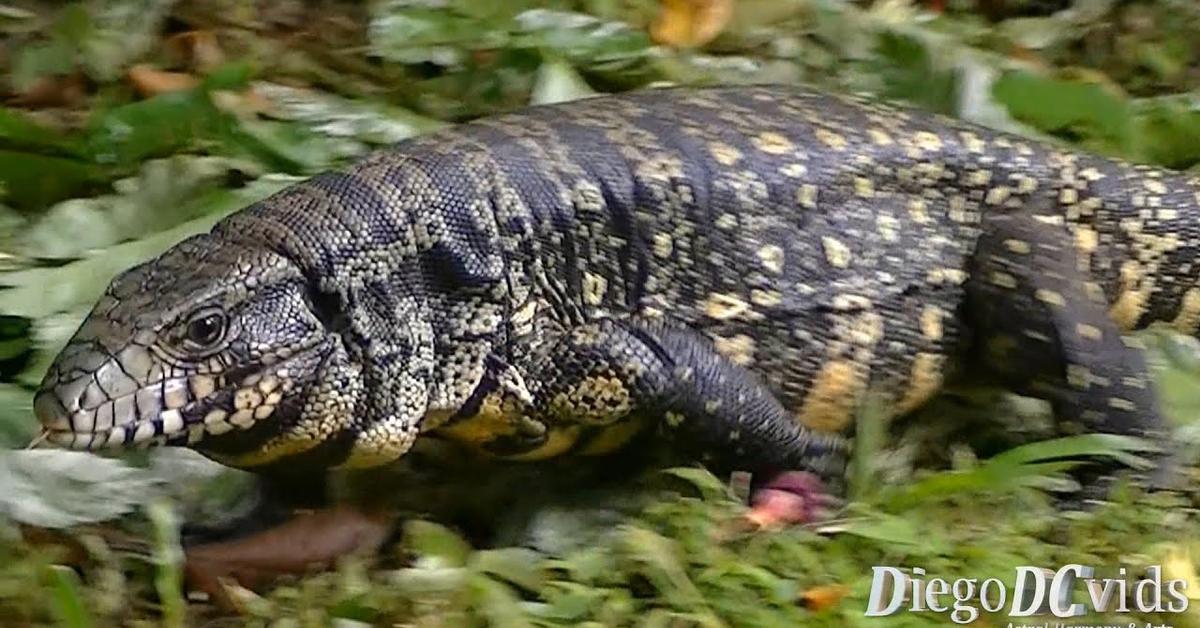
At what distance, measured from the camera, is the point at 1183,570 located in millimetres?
2363

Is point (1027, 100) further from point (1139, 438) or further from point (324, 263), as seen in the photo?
point (324, 263)

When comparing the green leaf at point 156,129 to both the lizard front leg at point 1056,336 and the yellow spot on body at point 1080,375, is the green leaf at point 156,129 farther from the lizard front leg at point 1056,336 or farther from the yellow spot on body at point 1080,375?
the yellow spot on body at point 1080,375

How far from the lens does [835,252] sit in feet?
9.32

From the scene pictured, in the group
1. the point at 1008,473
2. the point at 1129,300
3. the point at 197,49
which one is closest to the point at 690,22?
the point at 197,49

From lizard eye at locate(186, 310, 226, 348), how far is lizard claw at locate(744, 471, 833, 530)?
30.7 inches

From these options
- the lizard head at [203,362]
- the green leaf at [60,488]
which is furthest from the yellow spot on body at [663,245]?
the green leaf at [60,488]

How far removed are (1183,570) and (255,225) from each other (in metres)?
1.36

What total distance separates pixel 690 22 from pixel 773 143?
132cm

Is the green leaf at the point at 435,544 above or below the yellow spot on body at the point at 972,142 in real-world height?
below

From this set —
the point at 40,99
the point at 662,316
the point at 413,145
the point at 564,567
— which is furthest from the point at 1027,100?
the point at 40,99

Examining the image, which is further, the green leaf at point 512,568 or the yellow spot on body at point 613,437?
the yellow spot on body at point 613,437

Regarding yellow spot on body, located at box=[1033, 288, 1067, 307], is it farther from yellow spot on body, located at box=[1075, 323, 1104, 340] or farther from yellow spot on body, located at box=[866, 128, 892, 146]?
yellow spot on body, located at box=[866, 128, 892, 146]

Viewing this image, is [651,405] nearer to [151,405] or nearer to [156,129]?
[151,405]

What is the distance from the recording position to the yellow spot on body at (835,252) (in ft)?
9.30
